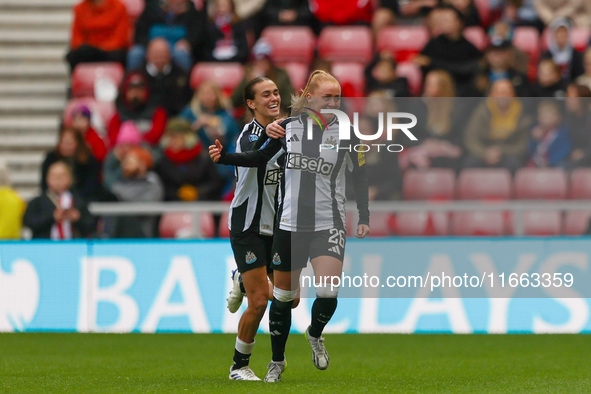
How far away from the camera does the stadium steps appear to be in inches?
571

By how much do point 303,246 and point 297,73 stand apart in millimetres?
6550

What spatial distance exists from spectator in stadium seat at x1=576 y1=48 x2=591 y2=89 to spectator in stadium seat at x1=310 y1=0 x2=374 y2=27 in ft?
9.80

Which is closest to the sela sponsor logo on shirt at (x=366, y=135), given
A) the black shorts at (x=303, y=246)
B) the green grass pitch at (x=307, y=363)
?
the black shorts at (x=303, y=246)

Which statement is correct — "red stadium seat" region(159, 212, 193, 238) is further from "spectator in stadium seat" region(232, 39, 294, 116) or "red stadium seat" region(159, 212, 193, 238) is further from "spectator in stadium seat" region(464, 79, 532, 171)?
"spectator in stadium seat" region(464, 79, 532, 171)

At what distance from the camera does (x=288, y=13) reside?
13977mm

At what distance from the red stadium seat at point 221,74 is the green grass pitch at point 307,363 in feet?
12.4

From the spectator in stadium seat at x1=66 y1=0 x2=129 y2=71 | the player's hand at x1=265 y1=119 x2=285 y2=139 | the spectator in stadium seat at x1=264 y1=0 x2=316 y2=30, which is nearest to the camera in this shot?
the player's hand at x1=265 y1=119 x2=285 y2=139

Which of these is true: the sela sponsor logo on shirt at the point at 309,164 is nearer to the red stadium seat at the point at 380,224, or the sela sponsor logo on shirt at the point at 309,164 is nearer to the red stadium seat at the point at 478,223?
the red stadium seat at the point at 380,224

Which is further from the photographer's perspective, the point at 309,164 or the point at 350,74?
the point at 350,74

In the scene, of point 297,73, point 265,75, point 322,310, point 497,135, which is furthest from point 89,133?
point 322,310

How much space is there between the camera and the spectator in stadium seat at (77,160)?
12.0m

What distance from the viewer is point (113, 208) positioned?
10.9 meters

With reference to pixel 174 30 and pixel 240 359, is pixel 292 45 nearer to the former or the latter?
pixel 174 30

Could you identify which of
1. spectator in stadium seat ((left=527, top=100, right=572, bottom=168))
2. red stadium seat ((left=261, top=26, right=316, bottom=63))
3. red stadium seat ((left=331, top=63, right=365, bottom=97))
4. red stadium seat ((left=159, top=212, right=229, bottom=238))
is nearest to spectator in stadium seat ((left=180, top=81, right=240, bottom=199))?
red stadium seat ((left=159, top=212, right=229, bottom=238))
